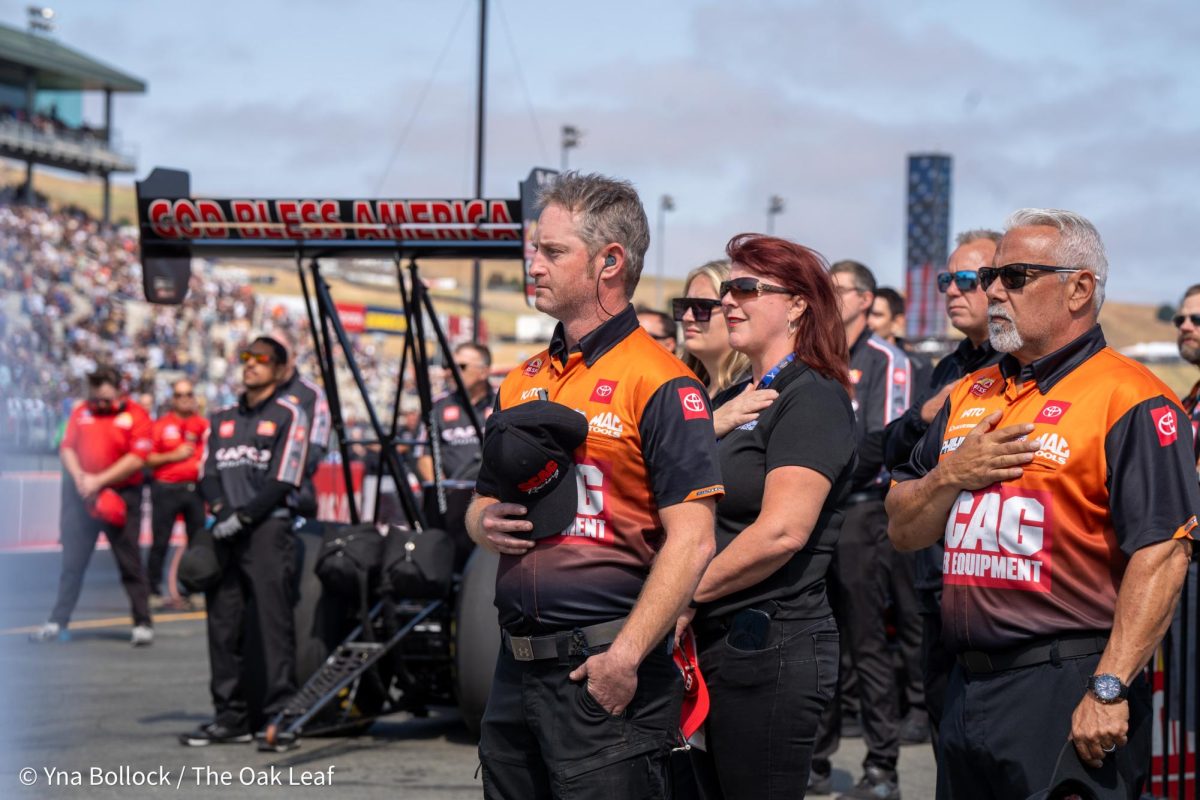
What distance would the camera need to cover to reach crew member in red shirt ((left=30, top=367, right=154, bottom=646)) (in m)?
11.7

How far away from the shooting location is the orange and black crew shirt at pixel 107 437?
12.1 m

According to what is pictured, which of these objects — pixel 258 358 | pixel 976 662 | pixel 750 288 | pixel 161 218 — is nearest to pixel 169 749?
pixel 258 358

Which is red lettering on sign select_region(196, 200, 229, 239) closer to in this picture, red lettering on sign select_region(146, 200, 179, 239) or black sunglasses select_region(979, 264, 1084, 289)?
red lettering on sign select_region(146, 200, 179, 239)

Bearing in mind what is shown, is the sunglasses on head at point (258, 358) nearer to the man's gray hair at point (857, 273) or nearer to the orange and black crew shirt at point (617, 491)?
the man's gray hair at point (857, 273)

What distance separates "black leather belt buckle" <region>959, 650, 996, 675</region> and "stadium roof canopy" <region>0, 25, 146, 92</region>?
3045 inches

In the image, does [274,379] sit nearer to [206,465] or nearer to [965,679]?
[206,465]

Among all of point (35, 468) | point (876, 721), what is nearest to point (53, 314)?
point (35, 468)

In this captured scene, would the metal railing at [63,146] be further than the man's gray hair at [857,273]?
Yes

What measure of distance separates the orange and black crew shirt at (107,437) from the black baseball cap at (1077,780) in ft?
33.2

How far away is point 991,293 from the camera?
3594 millimetres

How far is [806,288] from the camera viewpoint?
13.9 ft

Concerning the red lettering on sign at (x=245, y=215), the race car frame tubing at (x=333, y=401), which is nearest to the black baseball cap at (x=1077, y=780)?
the race car frame tubing at (x=333, y=401)

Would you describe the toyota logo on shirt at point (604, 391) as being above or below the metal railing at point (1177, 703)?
above

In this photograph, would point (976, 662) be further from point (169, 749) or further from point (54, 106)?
point (54, 106)
